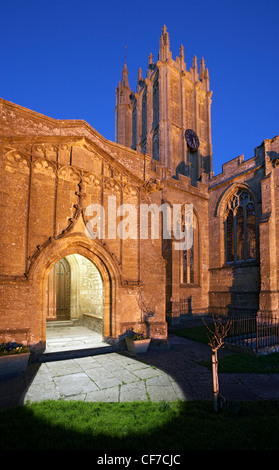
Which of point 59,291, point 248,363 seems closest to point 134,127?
point 59,291

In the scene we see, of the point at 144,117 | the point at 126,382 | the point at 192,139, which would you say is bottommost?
the point at 126,382

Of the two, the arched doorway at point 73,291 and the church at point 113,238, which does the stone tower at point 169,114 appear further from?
the arched doorway at point 73,291

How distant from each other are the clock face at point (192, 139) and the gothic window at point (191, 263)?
14635 mm

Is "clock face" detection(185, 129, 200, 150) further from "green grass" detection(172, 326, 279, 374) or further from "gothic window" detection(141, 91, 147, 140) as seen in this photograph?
"green grass" detection(172, 326, 279, 374)

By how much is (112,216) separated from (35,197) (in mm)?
2946

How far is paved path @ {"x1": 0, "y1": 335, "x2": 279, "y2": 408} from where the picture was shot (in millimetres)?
5030

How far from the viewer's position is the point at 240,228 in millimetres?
18094

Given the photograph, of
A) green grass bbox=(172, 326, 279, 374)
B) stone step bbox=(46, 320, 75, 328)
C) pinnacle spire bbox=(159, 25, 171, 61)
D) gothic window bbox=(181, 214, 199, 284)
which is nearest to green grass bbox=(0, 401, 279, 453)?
green grass bbox=(172, 326, 279, 374)

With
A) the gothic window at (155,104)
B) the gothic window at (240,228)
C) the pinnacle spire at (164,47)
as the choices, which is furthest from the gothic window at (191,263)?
the pinnacle spire at (164,47)

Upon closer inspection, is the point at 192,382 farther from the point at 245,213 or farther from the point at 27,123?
the point at 245,213

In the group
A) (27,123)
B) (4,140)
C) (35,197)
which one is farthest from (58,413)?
(27,123)

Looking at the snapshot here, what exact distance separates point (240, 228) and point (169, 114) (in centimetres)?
1753

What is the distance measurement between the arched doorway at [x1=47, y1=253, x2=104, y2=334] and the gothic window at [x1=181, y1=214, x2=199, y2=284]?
813 cm

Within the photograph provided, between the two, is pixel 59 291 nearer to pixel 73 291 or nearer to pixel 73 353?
pixel 73 291
